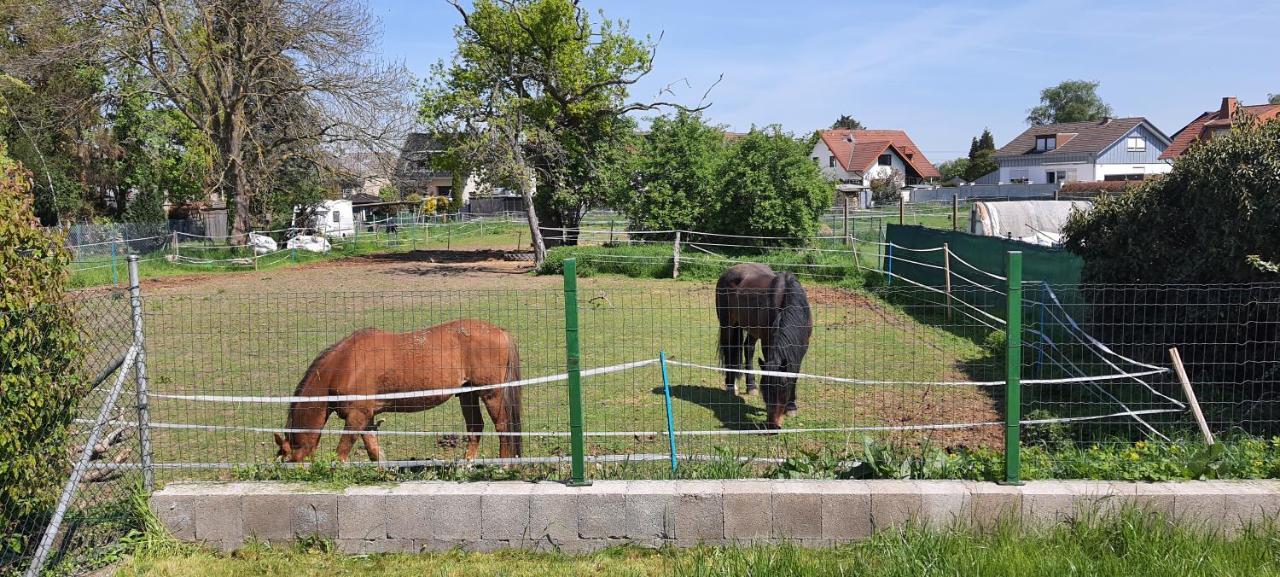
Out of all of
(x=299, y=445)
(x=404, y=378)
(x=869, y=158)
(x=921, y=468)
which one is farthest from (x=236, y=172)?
(x=869, y=158)

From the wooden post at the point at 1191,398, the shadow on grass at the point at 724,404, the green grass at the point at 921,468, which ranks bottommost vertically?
the shadow on grass at the point at 724,404

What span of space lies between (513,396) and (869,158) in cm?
6093

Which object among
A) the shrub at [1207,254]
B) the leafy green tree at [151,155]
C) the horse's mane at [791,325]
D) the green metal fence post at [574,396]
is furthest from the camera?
the leafy green tree at [151,155]

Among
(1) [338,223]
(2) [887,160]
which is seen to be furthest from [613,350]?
(2) [887,160]

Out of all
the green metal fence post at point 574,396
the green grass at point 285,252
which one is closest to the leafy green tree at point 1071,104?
the green grass at point 285,252

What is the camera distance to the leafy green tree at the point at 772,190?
890 inches

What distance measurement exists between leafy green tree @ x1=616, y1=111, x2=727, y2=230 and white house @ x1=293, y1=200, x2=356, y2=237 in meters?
15.7

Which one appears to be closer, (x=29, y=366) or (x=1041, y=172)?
(x=29, y=366)

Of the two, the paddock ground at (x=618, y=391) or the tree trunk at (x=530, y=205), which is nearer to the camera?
the paddock ground at (x=618, y=391)

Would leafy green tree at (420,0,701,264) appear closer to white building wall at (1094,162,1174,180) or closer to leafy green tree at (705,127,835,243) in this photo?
leafy green tree at (705,127,835,243)

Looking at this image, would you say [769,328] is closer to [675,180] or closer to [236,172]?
[675,180]

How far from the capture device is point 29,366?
458 cm

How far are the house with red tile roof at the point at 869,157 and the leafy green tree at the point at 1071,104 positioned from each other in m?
37.0

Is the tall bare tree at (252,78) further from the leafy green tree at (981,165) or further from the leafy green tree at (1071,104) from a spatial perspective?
the leafy green tree at (1071,104)
